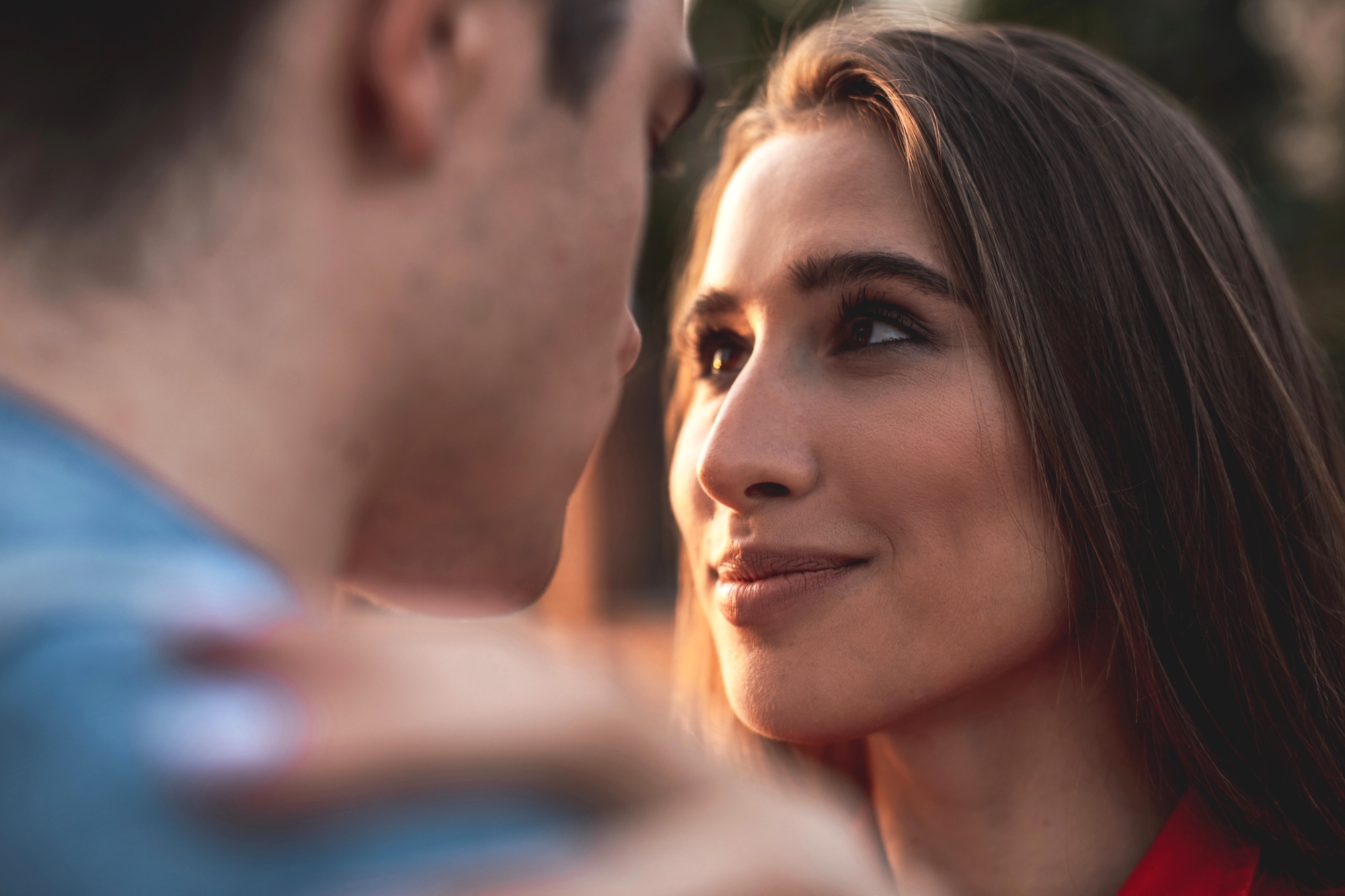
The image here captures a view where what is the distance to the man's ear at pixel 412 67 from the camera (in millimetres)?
883

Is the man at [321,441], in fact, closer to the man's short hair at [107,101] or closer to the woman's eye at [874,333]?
the man's short hair at [107,101]

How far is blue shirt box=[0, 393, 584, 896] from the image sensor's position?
536 millimetres

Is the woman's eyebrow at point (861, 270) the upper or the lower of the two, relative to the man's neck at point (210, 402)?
lower

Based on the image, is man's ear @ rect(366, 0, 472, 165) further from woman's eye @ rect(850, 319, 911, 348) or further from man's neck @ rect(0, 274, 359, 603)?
woman's eye @ rect(850, 319, 911, 348)

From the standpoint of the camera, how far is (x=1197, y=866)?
69.7 inches

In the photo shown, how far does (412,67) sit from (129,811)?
0.65 meters

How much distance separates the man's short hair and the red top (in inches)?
72.9

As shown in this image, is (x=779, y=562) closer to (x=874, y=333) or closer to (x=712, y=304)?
(x=874, y=333)

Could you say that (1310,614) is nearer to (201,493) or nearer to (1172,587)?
(1172,587)

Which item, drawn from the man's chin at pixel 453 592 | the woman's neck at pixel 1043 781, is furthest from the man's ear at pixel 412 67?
the woman's neck at pixel 1043 781

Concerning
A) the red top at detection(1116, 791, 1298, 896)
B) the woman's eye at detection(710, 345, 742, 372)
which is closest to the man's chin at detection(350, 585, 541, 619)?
the woman's eye at detection(710, 345, 742, 372)

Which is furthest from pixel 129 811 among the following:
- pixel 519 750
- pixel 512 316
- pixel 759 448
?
pixel 759 448

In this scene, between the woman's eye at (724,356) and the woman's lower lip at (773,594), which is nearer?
the woman's lower lip at (773,594)

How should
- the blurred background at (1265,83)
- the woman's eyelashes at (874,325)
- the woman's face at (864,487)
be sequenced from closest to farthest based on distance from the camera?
the woman's face at (864,487), the woman's eyelashes at (874,325), the blurred background at (1265,83)
